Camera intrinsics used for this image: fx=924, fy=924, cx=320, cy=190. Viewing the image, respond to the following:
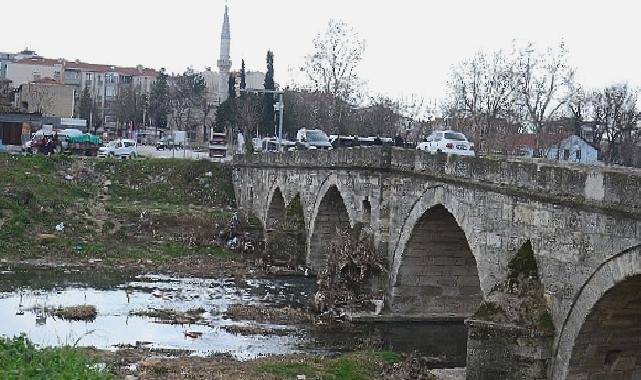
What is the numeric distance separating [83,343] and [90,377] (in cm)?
772

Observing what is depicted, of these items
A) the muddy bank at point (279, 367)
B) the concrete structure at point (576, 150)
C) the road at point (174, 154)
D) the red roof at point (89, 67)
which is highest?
the red roof at point (89, 67)

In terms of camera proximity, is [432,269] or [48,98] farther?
[48,98]

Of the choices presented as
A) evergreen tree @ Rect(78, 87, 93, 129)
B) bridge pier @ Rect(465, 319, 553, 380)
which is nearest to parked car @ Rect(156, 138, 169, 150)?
evergreen tree @ Rect(78, 87, 93, 129)

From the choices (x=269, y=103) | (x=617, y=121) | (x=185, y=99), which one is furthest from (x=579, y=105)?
(x=185, y=99)

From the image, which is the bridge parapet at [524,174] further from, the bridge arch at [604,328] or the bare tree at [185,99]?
the bare tree at [185,99]

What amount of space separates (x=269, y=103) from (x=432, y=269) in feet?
162

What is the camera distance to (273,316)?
24.1 meters

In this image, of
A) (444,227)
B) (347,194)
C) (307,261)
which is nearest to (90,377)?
(444,227)

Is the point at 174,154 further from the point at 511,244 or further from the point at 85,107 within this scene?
the point at 511,244

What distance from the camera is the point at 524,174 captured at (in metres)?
A: 15.9

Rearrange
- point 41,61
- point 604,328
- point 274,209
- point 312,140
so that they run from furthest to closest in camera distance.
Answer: point 41,61
point 312,140
point 274,209
point 604,328

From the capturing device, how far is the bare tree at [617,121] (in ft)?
171

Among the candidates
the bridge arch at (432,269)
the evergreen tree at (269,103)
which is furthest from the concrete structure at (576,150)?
the bridge arch at (432,269)

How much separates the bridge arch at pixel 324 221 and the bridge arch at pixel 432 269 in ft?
21.5
